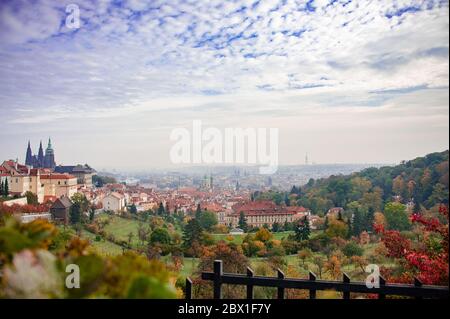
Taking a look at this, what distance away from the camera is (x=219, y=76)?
640cm

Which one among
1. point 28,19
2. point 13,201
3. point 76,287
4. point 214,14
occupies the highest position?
point 214,14

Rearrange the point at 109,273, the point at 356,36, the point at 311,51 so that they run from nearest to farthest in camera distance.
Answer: the point at 109,273, the point at 356,36, the point at 311,51

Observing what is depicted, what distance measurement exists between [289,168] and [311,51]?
247 centimetres

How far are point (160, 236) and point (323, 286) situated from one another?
27.6 ft

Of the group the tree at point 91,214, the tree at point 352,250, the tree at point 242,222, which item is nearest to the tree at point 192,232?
the tree at point 242,222

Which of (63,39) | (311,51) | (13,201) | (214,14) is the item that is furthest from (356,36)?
(13,201)

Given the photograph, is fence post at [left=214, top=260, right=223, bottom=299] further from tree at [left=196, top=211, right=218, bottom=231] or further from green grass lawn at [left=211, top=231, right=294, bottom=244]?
tree at [left=196, top=211, right=218, bottom=231]

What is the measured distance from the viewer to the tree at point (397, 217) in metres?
8.46

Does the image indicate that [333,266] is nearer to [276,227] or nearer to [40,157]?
[276,227]

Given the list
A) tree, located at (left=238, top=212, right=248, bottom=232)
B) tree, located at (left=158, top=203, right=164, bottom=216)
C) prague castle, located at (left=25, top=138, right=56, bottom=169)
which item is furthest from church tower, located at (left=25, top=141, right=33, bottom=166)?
tree, located at (left=238, top=212, right=248, bottom=232)

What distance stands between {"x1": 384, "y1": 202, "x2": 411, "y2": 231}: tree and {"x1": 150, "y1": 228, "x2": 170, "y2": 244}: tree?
515 centimetres

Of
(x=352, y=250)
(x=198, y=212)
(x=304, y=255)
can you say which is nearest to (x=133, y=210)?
(x=198, y=212)

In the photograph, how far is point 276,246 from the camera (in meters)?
8.90
